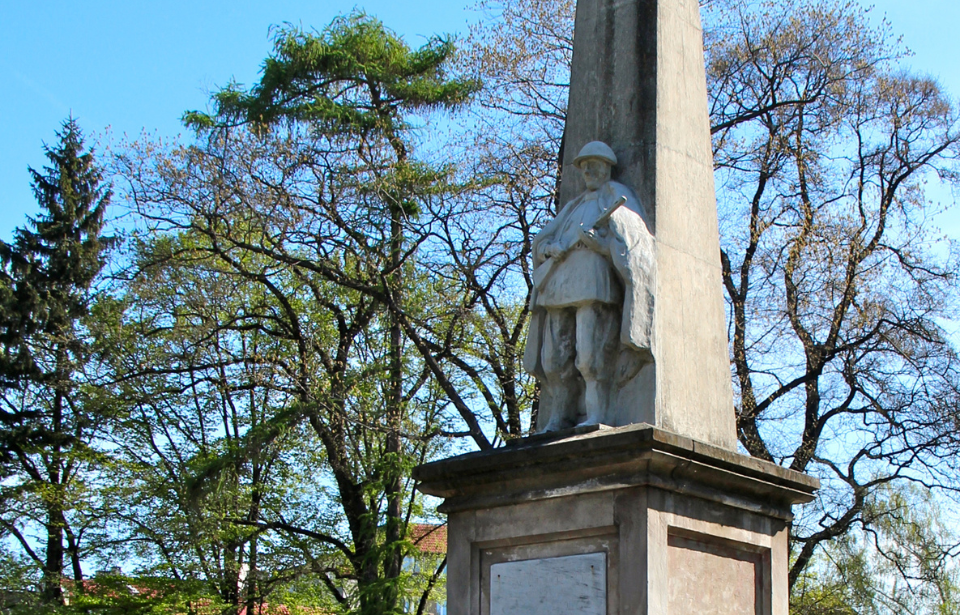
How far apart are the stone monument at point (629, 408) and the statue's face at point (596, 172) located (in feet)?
0.04

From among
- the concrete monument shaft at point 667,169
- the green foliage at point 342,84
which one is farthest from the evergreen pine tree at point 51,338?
the concrete monument shaft at point 667,169

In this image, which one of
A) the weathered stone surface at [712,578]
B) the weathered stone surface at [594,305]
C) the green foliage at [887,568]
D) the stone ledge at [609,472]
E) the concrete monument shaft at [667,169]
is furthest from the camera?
the green foliage at [887,568]

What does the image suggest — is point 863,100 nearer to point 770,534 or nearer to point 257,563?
point 257,563

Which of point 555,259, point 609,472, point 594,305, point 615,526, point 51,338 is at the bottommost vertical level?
point 615,526

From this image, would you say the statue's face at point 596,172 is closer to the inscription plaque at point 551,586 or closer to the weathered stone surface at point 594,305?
the weathered stone surface at point 594,305

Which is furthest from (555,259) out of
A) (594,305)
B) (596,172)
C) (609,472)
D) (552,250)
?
(609,472)

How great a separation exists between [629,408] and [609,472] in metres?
0.58

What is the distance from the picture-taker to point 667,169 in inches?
272

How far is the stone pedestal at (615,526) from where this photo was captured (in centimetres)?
576

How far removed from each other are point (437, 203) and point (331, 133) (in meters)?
2.63

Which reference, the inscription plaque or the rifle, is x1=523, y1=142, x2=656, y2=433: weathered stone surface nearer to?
the rifle

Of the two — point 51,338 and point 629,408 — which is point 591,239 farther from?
Result: point 51,338

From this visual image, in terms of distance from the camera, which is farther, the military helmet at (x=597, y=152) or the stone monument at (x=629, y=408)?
the military helmet at (x=597, y=152)

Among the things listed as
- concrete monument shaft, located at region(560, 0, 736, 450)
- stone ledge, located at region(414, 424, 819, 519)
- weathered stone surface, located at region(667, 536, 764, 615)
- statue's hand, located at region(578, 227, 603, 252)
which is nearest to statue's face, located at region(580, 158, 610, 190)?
concrete monument shaft, located at region(560, 0, 736, 450)
